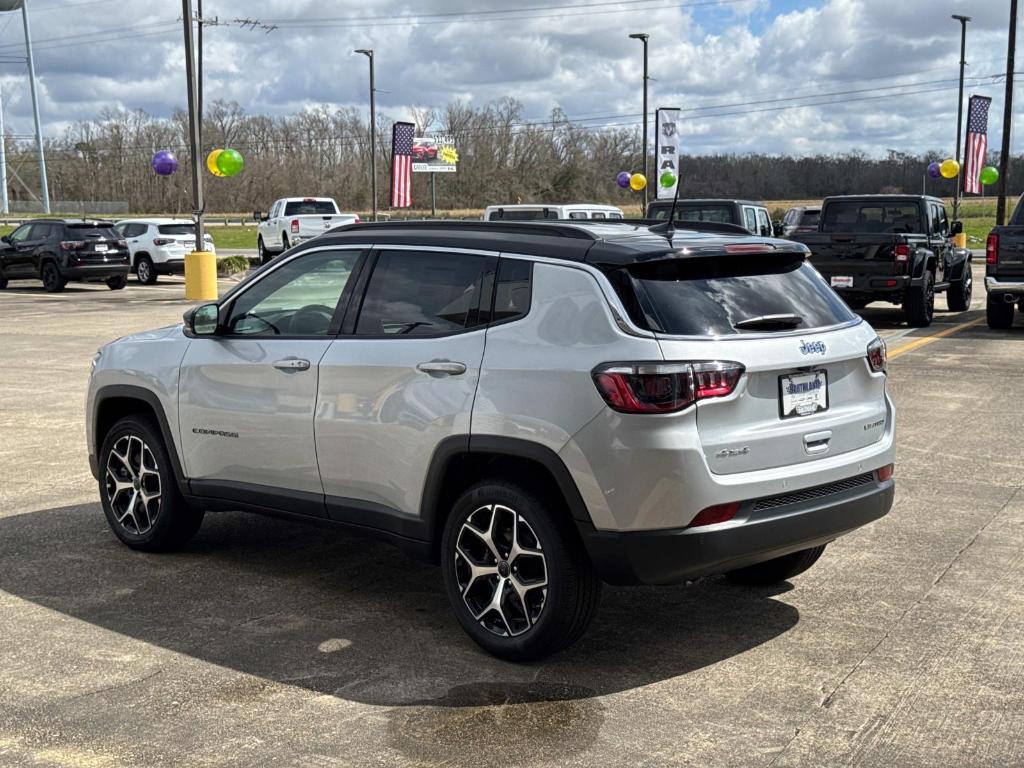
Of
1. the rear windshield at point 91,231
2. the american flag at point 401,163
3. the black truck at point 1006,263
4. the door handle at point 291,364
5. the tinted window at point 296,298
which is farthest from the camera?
the american flag at point 401,163

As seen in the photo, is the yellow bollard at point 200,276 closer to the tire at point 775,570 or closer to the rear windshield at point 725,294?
the tire at point 775,570

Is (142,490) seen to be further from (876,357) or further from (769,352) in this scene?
(876,357)

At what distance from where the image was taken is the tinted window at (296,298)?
18.6ft

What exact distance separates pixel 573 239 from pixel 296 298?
5.58 feet

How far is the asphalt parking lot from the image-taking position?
4.09 metres

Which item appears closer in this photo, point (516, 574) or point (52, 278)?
point (516, 574)

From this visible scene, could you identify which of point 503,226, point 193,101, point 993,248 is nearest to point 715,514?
point 503,226

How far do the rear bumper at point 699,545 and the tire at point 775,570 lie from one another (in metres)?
0.96

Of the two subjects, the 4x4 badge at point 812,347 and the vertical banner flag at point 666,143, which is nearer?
the 4x4 badge at point 812,347

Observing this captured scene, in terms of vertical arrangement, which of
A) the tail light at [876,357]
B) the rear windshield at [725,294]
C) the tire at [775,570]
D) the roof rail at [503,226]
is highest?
the roof rail at [503,226]

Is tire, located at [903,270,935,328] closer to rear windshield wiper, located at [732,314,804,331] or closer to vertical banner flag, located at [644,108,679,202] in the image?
rear windshield wiper, located at [732,314,804,331]

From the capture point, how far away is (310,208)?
36.9 meters

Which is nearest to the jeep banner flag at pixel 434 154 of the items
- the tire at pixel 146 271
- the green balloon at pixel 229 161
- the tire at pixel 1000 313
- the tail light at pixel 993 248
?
the green balloon at pixel 229 161

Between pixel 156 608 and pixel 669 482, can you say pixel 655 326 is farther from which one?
pixel 156 608
